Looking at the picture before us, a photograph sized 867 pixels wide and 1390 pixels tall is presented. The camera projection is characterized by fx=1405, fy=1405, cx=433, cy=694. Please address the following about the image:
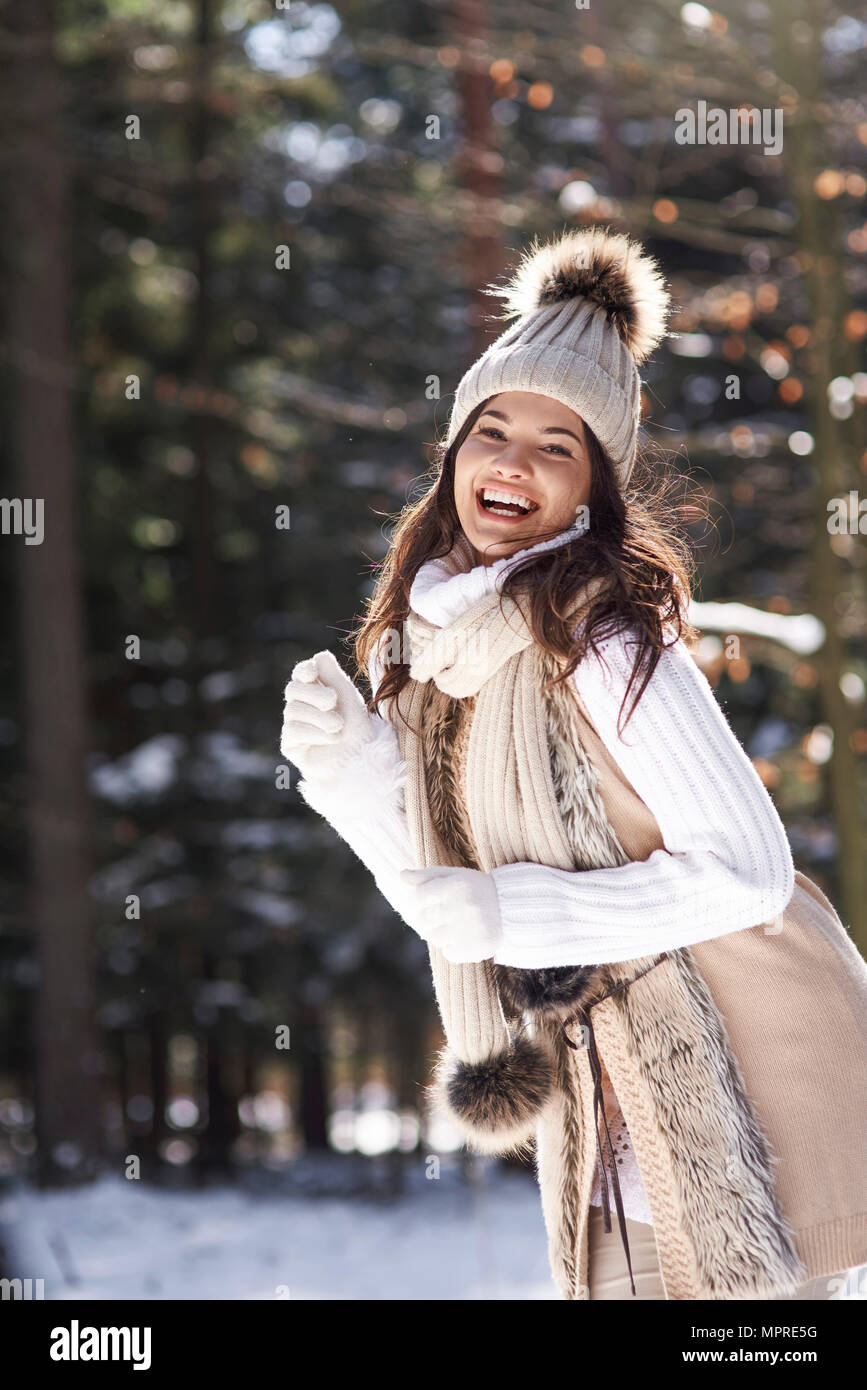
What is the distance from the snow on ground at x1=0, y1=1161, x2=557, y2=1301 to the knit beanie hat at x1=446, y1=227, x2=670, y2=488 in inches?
223

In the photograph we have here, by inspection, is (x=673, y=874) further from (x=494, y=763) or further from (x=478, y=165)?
(x=478, y=165)

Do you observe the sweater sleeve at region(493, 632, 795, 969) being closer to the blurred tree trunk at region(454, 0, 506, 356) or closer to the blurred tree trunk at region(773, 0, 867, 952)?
the blurred tree trunk at region(454, 0, 506, 356)

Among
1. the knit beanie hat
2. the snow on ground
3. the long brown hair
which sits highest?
the knit beanie hat

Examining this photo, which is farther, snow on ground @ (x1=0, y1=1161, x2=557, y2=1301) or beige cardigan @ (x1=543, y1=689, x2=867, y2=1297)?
snow on ground @ (x1=0, y1=1161, x2=557, y2=1301)

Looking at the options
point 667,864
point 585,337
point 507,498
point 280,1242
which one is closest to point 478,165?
point 585,337

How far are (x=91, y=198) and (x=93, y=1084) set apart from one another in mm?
6191

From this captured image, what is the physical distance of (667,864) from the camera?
187 centimetres

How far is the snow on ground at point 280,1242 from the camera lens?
7348 millimetres

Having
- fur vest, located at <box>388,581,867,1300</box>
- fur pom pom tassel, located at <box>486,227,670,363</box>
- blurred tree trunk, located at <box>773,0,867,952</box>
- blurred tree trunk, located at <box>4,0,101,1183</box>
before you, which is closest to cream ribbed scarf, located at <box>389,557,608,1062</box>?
fur vest, located at <box>388,581,867,1300</box>

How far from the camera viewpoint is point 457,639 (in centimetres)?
205

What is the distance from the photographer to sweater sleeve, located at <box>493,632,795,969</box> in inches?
73.1

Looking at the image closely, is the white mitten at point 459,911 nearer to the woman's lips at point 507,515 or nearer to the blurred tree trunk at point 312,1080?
the woman's lips at point 507,515

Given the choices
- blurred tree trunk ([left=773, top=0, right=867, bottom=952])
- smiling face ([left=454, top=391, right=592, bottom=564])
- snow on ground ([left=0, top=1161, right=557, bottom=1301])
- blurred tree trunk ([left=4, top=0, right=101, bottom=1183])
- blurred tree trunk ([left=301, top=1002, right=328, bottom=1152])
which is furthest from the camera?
blurred tree trunk ([left=301, top=1002, right=328, bottom=1152])

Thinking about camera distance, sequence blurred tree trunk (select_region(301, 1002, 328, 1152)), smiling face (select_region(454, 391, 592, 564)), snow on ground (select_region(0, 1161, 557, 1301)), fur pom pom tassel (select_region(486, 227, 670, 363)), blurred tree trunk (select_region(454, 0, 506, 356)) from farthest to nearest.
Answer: blurred tree trunk (select_region(301, 1002, 328, 1152)), snow on ground (select_region(0, 1161, 557, 1301)), blurred tree trunk (select_region(454, 0, 506, 356)), fur pom pom tassel (select_region(486, 227, 670, 363)), smiling face (select_region(454, 391, 592, 564))
